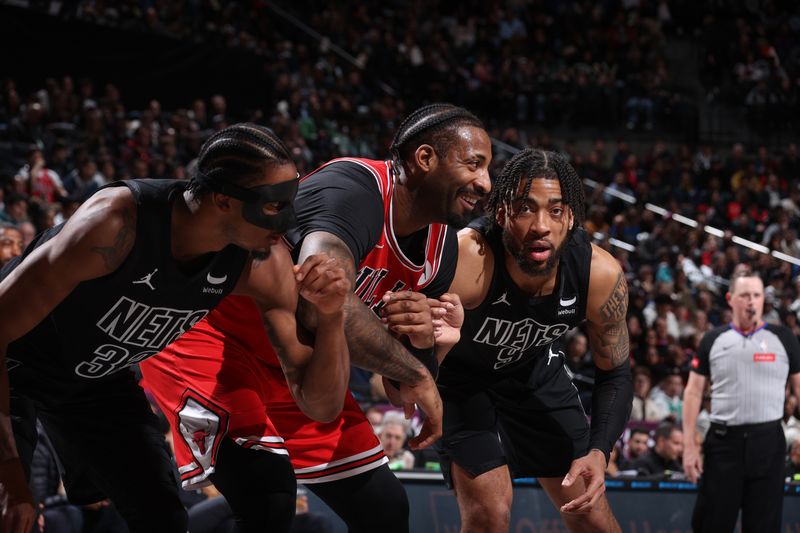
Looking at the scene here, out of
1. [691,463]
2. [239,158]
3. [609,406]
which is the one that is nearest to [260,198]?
[239,158]

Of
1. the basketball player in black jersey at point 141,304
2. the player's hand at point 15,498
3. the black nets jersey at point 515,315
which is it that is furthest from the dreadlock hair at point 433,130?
the player's hand at point 15,498

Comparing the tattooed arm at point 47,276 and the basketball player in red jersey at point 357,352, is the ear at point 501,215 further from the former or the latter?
the tattooed arm at point 47,276

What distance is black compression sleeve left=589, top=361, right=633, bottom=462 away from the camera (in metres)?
4.04

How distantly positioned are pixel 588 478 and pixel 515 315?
2.32 feet

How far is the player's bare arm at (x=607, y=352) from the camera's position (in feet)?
13.3

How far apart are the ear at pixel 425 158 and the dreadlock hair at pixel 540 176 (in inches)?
21.4

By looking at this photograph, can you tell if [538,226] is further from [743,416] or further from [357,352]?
[743,416]

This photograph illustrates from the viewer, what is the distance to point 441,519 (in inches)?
234

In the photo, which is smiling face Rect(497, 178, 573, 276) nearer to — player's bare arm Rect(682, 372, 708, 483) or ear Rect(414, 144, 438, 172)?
ear Rect(414, 144, 438, 172)

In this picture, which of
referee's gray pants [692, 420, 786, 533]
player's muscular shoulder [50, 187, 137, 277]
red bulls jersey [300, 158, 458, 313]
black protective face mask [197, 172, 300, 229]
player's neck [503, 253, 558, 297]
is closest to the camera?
player's muscular shoulder [50, 187, 137, 277]

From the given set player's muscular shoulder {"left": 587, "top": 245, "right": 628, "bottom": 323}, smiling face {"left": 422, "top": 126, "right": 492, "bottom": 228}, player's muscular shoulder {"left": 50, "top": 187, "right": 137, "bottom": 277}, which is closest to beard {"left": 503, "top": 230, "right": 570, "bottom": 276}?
player's muscular shoulder {"left": 587, "top": 245, "right": 628, "bottom": 323}

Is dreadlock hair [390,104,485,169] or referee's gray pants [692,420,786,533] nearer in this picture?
dreadlock hair [390,104,485,169]

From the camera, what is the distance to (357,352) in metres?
3.22

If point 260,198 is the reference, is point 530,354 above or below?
below
